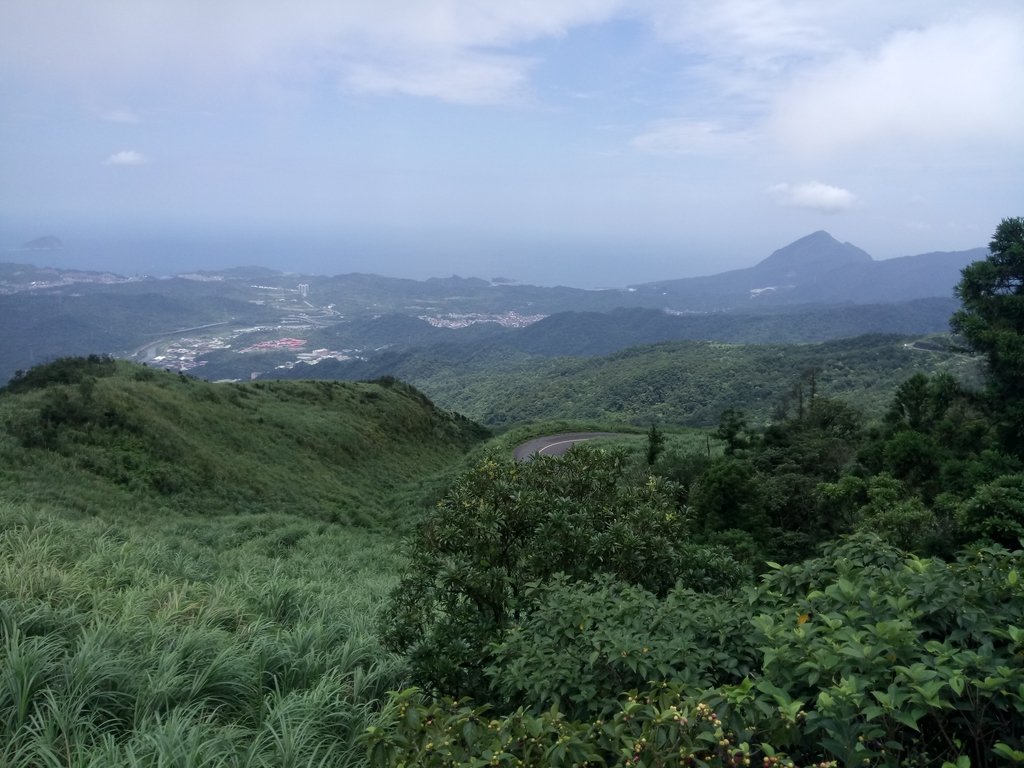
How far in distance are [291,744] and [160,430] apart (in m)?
21.9

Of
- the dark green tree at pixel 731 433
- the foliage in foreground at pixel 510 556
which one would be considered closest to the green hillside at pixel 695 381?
the dark green tree at pixel 731 433

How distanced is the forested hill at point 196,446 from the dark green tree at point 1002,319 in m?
19.3

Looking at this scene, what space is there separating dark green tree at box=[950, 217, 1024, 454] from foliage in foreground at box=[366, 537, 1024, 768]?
1657 centimetres

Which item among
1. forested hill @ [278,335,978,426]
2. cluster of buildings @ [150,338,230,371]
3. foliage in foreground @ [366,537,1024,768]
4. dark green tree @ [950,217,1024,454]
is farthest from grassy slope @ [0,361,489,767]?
cluster of buildings @ [150,338,230,371]

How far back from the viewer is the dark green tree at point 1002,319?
53.1 feet

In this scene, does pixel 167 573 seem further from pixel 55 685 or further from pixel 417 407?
pixel 417 407

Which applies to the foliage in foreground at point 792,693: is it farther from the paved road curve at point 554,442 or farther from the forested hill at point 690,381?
the forested hill at point 690,381

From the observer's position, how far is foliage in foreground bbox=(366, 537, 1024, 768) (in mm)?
2223

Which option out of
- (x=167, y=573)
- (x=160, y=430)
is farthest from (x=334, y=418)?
(x=167, y=573)

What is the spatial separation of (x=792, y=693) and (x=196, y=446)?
76.1 ft

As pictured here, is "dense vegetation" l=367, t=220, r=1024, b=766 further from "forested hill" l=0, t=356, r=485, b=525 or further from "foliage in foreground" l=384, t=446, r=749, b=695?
"forested hill" l=0, t=356, r=485, b=525

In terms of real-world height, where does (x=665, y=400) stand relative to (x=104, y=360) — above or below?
below

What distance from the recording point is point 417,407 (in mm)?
43938

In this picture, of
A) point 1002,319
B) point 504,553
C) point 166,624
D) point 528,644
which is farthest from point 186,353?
point 528,644
